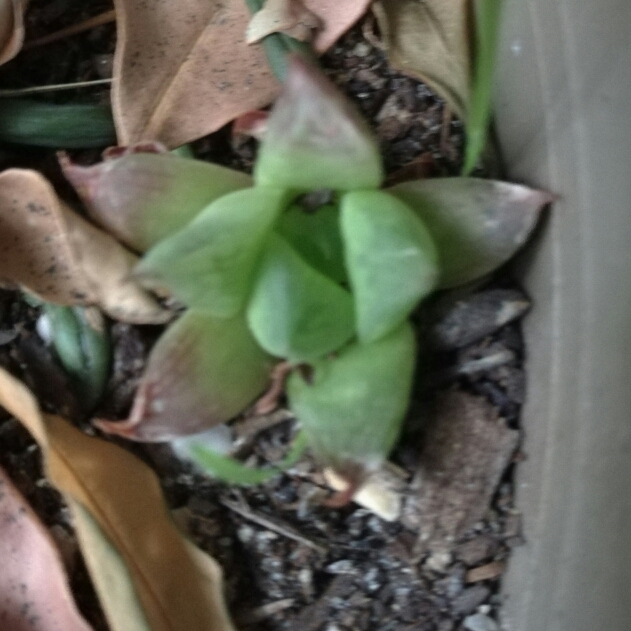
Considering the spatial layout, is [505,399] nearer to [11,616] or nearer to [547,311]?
[547,311]

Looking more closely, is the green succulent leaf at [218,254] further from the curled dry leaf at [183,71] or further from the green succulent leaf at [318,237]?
the curled dry leaf at [183,71]

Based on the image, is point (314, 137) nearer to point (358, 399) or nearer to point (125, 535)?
point (358, 399)

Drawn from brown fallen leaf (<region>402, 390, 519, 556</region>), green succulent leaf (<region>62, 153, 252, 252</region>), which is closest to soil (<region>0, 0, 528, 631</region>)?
brown fallen leaf (<region>402, 390, 519, 556</region>)

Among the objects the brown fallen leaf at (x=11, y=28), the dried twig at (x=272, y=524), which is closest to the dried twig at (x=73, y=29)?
the brown fallen leaf at (x=11, y=28)

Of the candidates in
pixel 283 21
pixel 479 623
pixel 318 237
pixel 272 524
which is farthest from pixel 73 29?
pixel 479 623

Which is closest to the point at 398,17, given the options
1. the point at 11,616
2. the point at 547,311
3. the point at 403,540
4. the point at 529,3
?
the point at 529,3

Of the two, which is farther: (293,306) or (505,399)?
(505,399)
